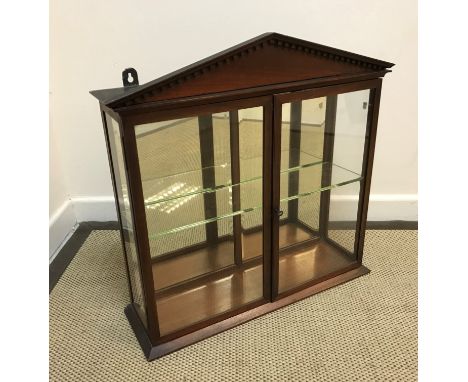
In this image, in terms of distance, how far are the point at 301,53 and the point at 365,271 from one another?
79 cm

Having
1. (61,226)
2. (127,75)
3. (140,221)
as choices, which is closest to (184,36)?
(127,75)

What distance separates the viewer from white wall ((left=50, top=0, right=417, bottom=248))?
1303 mm

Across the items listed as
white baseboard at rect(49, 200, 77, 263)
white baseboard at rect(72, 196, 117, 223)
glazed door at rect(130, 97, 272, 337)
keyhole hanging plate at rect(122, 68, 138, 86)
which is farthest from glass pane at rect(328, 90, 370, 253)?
white baseboard at rect(49, 200, 77, 263)

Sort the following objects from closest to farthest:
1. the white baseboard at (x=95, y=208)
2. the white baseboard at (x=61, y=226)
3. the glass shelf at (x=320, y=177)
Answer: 1. the glass shelf at (x=320, y=177)
2. the white baseboard at (x=61, y=226)
3. the white baseboard at (x=95, y=208)

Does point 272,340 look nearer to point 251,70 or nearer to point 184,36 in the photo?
point 251,70

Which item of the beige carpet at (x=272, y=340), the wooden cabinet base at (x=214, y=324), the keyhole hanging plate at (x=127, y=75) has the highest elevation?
the keyhole hanging plate at (x=127, y=75)

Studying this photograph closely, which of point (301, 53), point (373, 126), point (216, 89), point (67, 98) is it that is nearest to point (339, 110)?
point (373, 126)

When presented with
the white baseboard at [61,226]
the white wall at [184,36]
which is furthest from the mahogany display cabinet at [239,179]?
the white baseboard at [61,226]

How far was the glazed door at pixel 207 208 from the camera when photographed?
96 centimetres

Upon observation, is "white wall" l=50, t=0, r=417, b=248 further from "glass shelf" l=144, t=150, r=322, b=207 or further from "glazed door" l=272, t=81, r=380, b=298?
"glass shelf" l=144, t=150, r=322, b=207

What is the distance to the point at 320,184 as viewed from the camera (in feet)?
4.20

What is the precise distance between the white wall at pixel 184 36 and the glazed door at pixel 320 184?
360 millimetres

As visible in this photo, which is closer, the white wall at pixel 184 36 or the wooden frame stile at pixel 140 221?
the wooden frame stile at pixel 140 221

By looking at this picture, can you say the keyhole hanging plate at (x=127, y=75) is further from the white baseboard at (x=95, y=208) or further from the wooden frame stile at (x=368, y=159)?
the white baseboard at (x=95, y=208)
